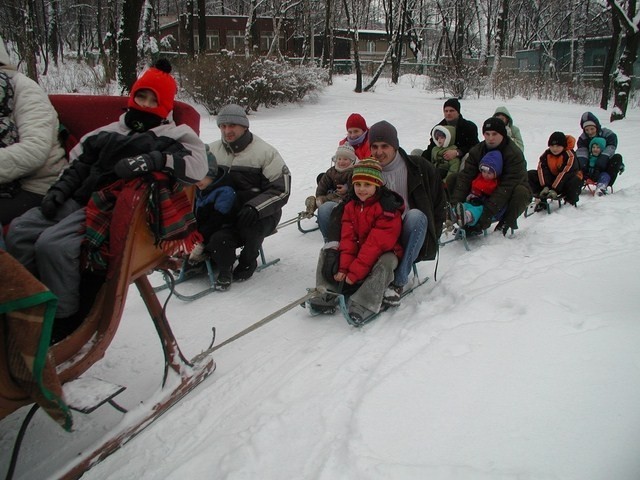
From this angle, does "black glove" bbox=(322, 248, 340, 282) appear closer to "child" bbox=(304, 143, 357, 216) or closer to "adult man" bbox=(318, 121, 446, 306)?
"adult man" bbox=(318, 121, 446, 306)

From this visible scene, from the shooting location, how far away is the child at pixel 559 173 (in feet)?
22.3

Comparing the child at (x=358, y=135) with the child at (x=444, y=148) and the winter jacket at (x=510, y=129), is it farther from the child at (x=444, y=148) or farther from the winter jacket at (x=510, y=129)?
the winter jacket at (x=510, y=129)

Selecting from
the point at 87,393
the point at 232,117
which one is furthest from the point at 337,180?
the point at 87,393

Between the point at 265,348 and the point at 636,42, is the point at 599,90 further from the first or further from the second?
the point at 265,348

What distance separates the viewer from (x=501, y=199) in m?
5.32

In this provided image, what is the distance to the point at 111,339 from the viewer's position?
2285mm

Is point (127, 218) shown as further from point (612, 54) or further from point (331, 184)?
point (612, 54)

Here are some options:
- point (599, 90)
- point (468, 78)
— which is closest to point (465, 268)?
point (468, 78)

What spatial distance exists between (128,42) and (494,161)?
344 inches

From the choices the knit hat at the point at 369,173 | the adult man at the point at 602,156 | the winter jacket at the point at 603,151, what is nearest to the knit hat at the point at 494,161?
the knit hat at the point at 369,173

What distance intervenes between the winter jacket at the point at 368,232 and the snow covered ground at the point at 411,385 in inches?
17.5

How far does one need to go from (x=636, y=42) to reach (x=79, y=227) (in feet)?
56.0

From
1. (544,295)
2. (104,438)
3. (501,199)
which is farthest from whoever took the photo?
(501,199)

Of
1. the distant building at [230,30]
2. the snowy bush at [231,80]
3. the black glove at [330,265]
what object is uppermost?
the distant building at [230,30]
